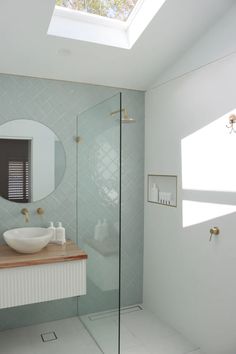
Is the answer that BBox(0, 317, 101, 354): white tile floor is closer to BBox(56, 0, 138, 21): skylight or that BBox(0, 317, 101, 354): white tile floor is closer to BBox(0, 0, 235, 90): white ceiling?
BBox(0, 0, 235, 90): white ceiling

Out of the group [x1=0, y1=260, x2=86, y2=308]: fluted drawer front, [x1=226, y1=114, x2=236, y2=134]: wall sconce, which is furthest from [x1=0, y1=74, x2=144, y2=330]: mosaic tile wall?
[x1=226, y1=114, x2=236, y2=134]: wall sconce

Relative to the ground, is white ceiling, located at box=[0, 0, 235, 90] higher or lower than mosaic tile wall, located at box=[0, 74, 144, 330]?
higher

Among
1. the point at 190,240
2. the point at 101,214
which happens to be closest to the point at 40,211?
the point at 101,214

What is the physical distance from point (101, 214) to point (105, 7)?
5.44ft

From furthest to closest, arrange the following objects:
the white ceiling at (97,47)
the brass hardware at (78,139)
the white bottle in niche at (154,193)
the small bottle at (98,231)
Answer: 1. the white bottle in niche at (154,193)
2. the brass hardware at (78,139)
3. the small bottle at (98,231)
4. the white ceiling at (97,47)

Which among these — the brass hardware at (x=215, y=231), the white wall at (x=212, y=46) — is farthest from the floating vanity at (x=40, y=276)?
the white wall at (x=212, y=46)

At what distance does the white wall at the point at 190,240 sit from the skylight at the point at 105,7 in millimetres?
648

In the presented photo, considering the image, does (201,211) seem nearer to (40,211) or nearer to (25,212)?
(40,211)

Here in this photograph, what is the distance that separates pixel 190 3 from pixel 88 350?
2.82 metres

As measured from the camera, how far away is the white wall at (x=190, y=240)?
2.45 meters

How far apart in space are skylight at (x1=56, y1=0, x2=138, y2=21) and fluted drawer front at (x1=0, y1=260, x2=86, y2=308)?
6.56 ft

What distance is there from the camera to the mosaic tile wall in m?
3.00

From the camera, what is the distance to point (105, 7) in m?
2.62

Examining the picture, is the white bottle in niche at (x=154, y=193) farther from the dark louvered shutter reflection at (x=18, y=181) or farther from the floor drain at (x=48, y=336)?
the floor drain at (x=48, y=336)
